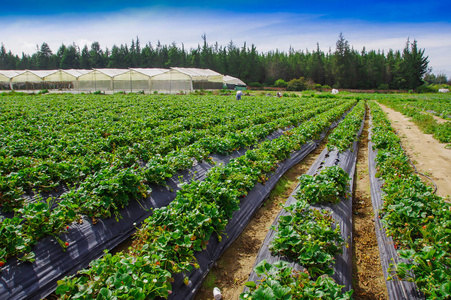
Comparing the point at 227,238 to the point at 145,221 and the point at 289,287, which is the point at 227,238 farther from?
the point at 289,287

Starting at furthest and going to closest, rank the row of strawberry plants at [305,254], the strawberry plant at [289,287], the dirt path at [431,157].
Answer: the dirt path at [431,157] → the row of strawberry plants at [305,254] → the strawberry plant at [289,287]

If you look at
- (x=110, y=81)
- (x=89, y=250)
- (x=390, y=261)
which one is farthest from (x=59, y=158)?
(x=110, y=81)

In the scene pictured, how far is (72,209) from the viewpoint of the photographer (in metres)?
3.62

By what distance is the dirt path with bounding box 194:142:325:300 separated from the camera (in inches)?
129

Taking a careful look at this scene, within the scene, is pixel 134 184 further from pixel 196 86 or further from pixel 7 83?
pixel 7 83

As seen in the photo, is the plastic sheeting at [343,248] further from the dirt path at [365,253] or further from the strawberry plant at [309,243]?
the dirt path at [365,253]

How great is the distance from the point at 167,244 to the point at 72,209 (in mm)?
1561

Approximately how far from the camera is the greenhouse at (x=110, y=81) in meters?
36.7

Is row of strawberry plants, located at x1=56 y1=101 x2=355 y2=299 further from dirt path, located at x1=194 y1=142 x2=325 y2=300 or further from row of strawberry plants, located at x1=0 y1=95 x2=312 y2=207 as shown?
row of strawberry plants, located at x1=0 y1=95 x2=312 y2=207

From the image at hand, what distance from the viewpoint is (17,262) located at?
9.70ft

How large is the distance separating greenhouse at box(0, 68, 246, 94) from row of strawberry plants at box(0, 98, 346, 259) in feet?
111

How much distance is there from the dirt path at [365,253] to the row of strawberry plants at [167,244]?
6.40 feet

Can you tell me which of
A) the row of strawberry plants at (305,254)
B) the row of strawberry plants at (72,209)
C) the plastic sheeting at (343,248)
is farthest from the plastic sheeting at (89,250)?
the row of strawberry plants at (305,254)

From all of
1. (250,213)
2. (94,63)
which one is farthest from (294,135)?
(94,63)
